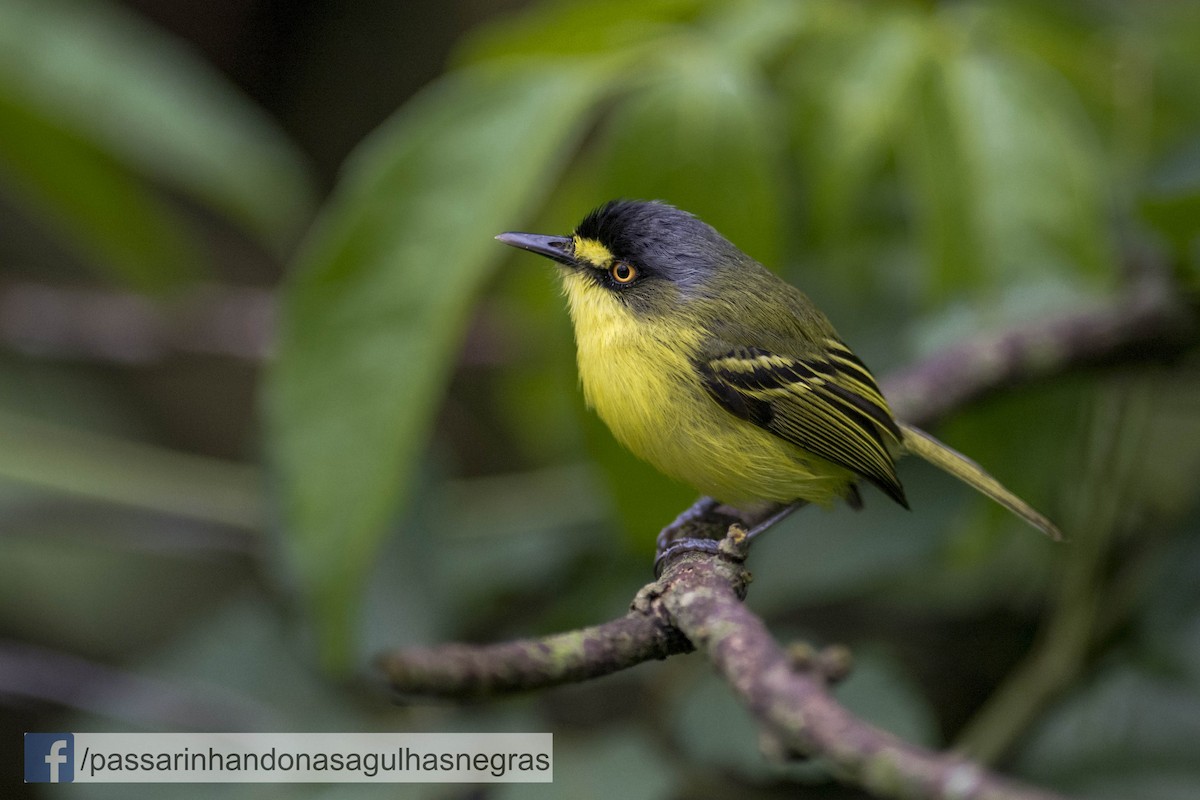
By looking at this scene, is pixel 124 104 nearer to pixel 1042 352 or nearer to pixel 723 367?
pixel 723 367

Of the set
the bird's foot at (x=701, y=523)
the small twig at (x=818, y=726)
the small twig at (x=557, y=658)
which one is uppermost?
the bird's foot at (x=701, y=523)

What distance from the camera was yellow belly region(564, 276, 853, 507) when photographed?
6.66 ft

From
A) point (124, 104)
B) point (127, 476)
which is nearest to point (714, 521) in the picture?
point (124, 104)

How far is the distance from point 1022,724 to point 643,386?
3.89 ft

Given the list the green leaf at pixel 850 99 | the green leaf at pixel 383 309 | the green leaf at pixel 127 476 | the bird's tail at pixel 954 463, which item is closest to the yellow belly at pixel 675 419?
the bird's tail at pixel 954 463

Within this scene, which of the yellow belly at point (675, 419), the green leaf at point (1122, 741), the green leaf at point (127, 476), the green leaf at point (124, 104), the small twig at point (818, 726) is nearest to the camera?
the small twig at point (818, 726)

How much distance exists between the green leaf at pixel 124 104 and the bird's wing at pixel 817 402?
1.55 m

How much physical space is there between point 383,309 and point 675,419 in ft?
1.92

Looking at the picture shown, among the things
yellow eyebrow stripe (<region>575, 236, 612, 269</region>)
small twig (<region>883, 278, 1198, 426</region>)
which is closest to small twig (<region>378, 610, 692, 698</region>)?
yellow eyebrow stripe (<region>575, 236, 612, 269</region>)

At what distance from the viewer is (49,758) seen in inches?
91.0

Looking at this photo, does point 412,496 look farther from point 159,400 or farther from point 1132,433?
point 159,400

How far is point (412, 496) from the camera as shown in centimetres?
285

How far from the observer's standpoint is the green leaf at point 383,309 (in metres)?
2.07

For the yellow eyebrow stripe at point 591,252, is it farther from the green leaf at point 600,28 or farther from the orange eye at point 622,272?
the green leaf at point 600,28
